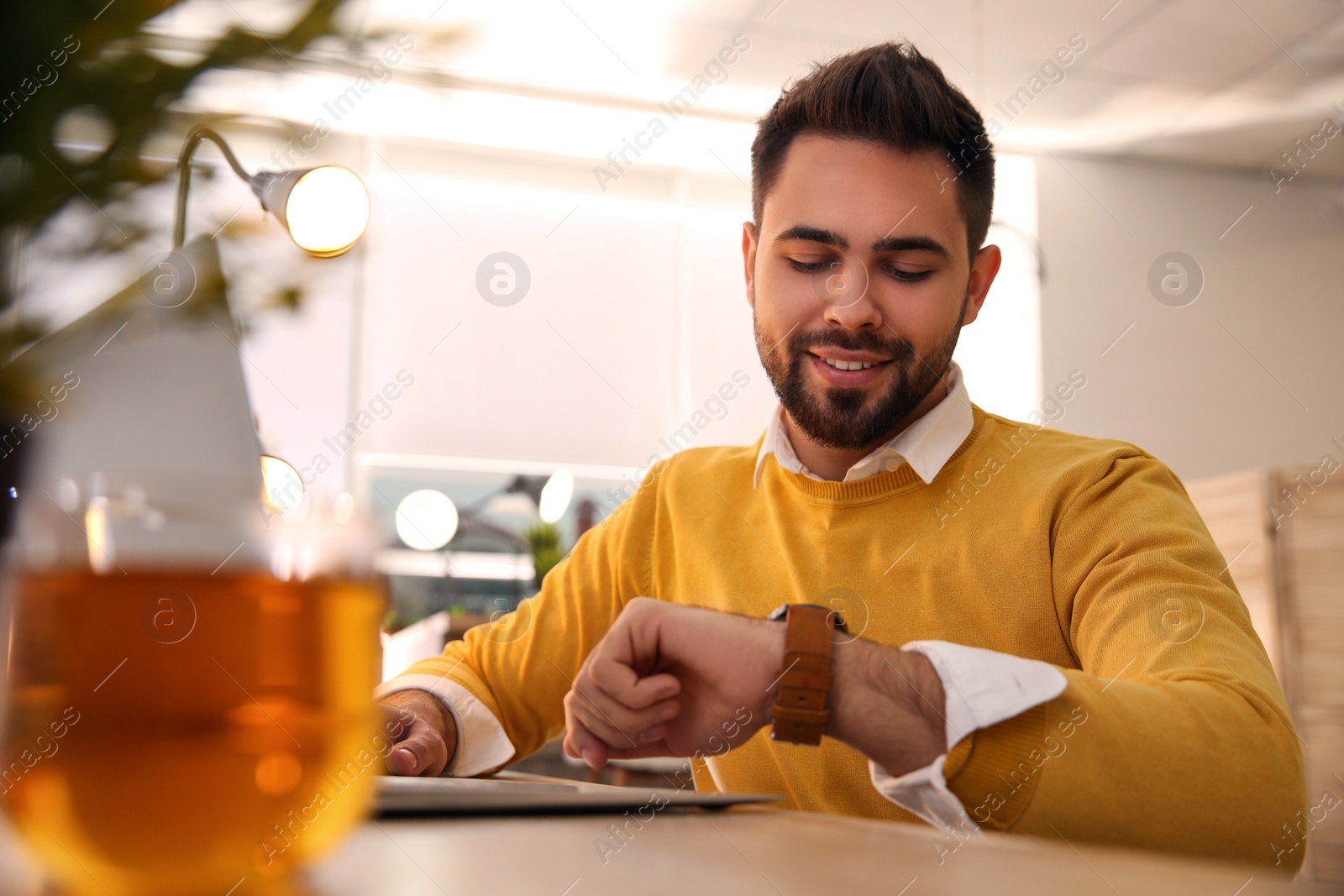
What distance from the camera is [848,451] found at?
57.7 inches

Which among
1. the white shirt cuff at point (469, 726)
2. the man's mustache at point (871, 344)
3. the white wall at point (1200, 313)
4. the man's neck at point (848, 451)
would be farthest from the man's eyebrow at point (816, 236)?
the white wall at point (1200, 313)

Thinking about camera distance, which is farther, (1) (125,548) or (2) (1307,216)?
(2) (1307,216)

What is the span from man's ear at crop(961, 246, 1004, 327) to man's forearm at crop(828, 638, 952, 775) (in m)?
0.88

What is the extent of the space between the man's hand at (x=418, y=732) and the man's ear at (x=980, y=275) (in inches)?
35.8

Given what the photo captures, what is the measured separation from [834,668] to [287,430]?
13.9 feet

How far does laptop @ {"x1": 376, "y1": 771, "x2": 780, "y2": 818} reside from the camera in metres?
0.57

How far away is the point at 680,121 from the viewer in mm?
5477

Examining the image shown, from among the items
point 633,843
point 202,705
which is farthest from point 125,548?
point 633,843

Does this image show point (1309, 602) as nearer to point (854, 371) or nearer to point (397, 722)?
point (854, 371)

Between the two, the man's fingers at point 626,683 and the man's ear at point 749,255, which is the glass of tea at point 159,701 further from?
the man's ear at point 749,255

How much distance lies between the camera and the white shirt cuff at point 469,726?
46.6 inches

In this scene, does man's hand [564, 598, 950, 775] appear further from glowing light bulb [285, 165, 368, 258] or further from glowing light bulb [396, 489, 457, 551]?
glowing light bulb [396, 489, 457, 551]

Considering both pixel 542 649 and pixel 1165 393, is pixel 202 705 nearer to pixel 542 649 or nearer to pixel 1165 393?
pixel 542 649

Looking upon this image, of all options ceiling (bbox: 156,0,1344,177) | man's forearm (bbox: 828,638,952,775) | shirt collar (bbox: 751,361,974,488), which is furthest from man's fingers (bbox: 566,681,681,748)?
ceiling (bbox: 156,0,1344,177)
